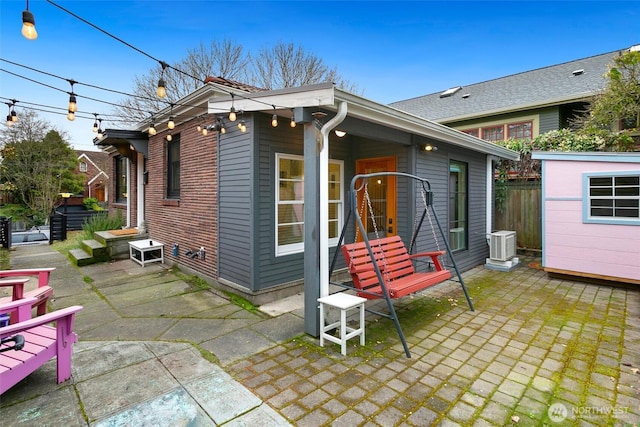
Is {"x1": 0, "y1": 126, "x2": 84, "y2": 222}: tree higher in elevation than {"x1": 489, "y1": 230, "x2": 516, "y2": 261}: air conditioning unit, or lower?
higher

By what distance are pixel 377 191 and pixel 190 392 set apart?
4.70 m

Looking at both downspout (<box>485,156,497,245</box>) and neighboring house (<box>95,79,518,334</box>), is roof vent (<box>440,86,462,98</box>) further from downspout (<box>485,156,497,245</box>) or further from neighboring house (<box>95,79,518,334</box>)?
neighboring house (<box>95,79,518,334</box>)

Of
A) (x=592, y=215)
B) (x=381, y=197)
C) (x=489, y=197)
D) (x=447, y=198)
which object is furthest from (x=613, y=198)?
(x=381, y=197)

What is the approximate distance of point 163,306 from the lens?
4.59 meters

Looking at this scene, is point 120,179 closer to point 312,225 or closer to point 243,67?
point 243,67

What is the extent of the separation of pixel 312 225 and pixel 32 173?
21797 millimetres

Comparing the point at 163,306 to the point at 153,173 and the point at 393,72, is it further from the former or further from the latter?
the point at 393,72

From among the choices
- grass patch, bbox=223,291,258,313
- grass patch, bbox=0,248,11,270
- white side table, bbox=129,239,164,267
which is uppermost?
white side table, bbox=129,239,164,267

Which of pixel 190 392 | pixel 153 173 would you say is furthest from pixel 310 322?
pixel 153 173

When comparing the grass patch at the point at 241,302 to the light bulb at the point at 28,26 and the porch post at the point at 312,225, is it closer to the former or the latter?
the porch post at the point at 312,225

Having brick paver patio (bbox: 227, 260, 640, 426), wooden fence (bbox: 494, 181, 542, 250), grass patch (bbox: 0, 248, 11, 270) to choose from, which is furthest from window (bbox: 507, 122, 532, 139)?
grass patch (bbox: 0, 248, 11, 270)

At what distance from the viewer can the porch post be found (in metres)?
3.68

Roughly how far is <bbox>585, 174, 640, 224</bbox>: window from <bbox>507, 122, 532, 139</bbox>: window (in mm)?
6985

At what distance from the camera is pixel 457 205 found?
6.96m
